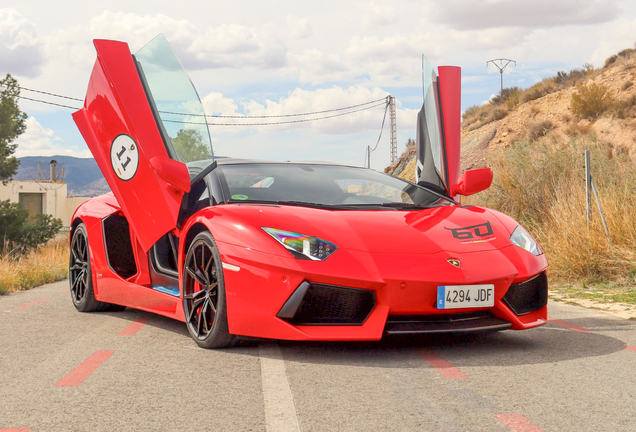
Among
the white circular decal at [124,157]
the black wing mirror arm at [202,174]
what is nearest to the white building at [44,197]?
the white circular decal at [124,157]

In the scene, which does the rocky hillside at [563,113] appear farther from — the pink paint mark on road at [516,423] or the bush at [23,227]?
the pink paint mark on road at [516,423]

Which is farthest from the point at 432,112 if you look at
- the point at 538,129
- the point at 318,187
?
the point at 538,129

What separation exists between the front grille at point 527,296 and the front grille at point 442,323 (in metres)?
0.15

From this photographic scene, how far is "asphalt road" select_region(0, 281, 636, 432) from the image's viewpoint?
282 cm

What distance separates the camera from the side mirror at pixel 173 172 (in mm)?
4719

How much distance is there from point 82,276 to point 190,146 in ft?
6.38

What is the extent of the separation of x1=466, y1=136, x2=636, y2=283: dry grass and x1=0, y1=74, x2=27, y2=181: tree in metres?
20.5

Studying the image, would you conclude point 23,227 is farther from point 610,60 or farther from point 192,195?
point 610,60

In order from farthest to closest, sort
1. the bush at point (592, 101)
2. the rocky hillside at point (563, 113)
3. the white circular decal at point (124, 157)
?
the bush at point (592, 101)
the rocky hillside at point (563, 113)
the white circular decal at point (124, 157)

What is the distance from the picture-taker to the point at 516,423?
2.76 m

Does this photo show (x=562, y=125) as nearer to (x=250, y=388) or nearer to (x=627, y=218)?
(x=627, y=218)

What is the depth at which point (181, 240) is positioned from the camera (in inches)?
190

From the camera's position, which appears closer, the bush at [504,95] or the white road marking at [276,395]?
the white road marking at [276,395]

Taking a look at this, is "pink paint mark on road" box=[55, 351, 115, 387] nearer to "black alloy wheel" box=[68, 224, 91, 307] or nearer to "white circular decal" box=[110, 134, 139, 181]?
"white circular decal" box=[110, 134, 139, 181]
